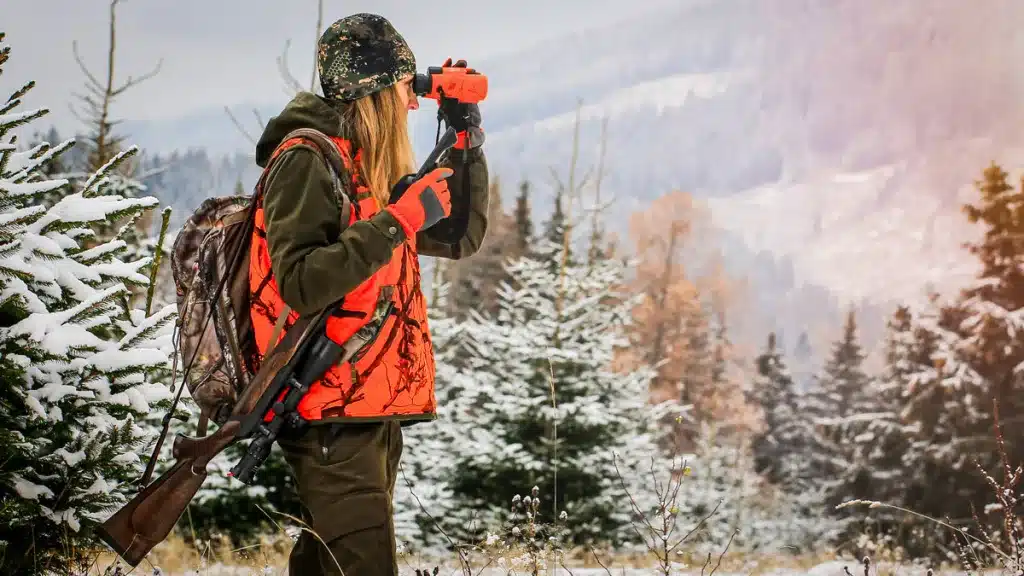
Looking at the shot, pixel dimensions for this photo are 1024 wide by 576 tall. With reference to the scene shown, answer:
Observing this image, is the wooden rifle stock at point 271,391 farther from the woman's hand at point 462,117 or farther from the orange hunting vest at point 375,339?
the woman's hand at point 462,117

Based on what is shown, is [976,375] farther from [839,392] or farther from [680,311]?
[680,311]

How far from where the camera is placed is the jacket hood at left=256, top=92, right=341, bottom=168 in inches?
90.4

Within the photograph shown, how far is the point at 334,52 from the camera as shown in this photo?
234 centimetres

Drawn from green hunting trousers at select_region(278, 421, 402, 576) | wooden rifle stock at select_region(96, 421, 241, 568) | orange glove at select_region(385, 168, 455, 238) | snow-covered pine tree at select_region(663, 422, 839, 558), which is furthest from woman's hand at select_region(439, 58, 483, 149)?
snow-covered pine tree at select_region(663, 422, 839, 558)

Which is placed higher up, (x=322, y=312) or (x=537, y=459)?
(x=322, y=312)

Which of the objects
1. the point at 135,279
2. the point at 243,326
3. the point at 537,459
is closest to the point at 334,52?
the point at 243,326

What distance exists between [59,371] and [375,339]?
156 centimetres

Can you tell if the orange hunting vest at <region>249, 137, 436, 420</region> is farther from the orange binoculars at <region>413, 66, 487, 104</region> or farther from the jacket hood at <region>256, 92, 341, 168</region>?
the orange binoculars at <region>413, 66, 487, 104</region>

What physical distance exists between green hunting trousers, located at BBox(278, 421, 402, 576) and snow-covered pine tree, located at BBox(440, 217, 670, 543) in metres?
7.73

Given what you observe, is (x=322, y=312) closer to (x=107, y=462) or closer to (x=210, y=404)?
(x=210, y=404)

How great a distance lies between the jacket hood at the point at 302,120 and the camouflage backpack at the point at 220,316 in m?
0.07

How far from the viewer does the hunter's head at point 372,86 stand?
2311mm

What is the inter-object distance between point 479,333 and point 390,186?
29.4 feet

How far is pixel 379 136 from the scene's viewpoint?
2.36 metres
